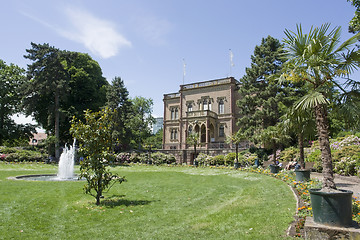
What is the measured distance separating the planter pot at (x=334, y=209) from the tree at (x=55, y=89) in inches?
1410

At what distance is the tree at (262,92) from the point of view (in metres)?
31.6

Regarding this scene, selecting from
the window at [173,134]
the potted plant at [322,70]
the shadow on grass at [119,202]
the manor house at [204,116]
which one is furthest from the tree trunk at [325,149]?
the window at [173,134]

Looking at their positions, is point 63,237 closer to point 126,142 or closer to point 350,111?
point 350,111

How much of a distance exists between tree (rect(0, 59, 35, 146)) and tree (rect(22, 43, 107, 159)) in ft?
11.0

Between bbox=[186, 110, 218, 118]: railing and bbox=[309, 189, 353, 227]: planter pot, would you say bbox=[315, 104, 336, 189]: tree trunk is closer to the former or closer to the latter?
bbox=[309, 189, 353, 227]: planter pot

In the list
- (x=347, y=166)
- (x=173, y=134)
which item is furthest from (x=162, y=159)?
(x=347, y=166)

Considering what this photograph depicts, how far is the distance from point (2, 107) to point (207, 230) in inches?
1813

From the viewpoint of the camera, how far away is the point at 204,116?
42219 millimetres

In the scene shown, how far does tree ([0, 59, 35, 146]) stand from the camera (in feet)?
134

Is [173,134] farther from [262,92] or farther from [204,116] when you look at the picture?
[262,92]

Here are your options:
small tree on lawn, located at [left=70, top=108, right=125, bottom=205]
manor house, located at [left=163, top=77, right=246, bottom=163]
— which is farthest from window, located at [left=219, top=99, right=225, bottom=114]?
small tree on lawn, located at [left=70, top=108, right=125, bottom=205]

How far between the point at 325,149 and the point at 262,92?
2828 cm

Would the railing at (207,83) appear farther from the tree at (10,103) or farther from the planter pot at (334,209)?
the planter pot at (334,209)

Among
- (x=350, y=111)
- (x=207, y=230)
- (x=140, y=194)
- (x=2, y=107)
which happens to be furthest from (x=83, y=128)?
(x=2, y=107)
